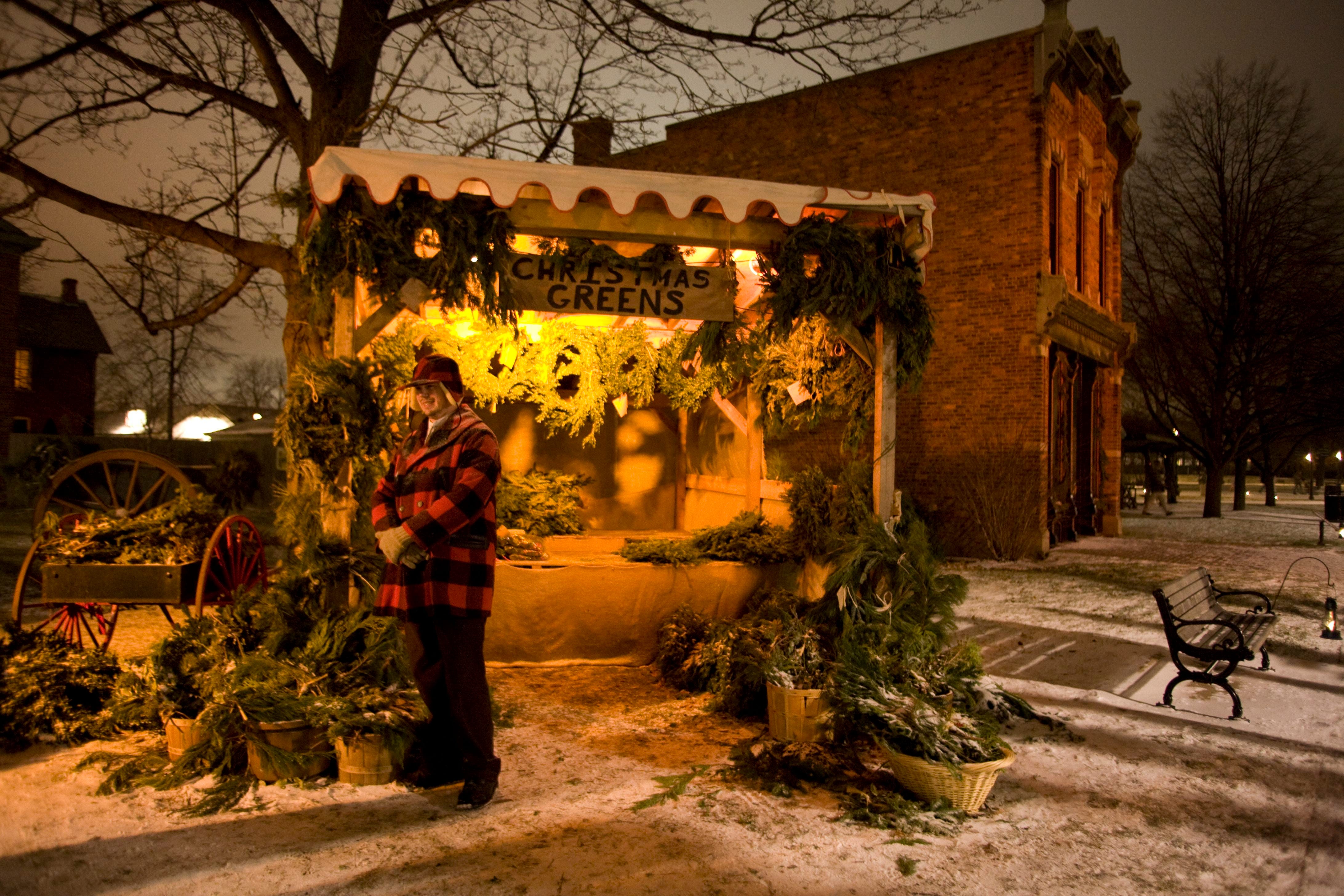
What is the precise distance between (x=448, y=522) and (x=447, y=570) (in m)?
0.26

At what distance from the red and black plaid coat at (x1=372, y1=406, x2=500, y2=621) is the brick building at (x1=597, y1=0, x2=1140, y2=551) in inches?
418

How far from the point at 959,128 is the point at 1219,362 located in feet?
48.4

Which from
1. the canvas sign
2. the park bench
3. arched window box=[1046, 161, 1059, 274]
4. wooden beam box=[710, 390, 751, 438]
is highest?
arched window box=[1046, 161, 1059, 274]

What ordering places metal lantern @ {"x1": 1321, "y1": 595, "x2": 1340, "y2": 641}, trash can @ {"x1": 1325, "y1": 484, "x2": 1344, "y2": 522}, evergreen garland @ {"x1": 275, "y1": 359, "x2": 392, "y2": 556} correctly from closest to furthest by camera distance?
evergreen garland @ {"x1": 275, "y1": 359, "x2": 392, "y2": 556} < metal lantern @ {"x1": 1321, "y1": 595, "x2": 1340, "y2": 641} < trash can @ {"x1": 1325, "y1": 484, "x2": 1344, "y2": 522}

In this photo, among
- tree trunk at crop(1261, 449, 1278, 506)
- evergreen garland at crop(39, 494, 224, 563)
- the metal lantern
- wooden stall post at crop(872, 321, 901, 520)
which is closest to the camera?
evergreen garland at crop(39, 494, 224, 563)

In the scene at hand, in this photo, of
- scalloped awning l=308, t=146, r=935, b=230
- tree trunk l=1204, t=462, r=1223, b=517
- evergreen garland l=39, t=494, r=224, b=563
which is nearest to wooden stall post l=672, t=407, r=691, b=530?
scalloped awning l=308, t=146, r=935, b=230

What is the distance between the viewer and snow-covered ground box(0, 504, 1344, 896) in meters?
3.37

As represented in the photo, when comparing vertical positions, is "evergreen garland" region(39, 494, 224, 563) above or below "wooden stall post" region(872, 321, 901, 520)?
below

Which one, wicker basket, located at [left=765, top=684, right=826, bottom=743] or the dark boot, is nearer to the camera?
the dark boot

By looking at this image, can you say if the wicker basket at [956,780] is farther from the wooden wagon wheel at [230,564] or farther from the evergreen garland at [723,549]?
the wooden wagon wheel at [230,564]

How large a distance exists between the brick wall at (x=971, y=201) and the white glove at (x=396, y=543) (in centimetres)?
1223

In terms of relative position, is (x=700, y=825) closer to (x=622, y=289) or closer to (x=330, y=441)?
(x=330, y=441)

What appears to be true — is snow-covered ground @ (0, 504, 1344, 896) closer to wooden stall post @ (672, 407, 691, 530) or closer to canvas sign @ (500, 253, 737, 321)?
canvas sign @ (500, 253, 737, 321)

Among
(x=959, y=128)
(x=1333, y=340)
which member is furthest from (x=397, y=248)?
(x=1333, y=340)
